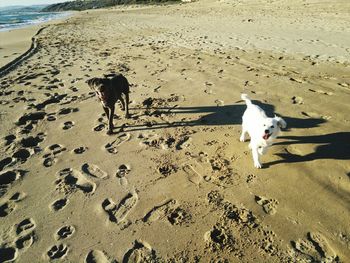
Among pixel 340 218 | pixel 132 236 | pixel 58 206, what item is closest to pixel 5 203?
pixel 58 206

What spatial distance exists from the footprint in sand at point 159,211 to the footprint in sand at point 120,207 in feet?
0.96

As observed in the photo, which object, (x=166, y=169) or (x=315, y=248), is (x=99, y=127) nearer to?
(x=166, y=169)

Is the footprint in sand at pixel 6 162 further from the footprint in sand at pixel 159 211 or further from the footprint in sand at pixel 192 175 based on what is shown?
the footprint in sand at pixel 192 175

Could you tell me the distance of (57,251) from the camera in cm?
362

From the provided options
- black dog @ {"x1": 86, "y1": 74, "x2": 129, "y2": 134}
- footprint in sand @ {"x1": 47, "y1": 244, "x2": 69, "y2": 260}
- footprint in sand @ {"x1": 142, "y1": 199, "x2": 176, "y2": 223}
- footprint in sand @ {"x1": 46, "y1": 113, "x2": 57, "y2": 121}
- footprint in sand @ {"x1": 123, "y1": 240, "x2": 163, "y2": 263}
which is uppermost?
black dog @ {"x1": 86, "y1": 74, "x2": 129, "y2": 134}

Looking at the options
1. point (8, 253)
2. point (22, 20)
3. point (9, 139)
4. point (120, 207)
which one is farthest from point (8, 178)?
point (22, 20)

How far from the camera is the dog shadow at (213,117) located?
596 cm

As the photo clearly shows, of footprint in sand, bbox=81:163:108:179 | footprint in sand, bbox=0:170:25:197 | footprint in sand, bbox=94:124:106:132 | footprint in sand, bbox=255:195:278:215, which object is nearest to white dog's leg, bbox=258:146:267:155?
footprint in sand, bbox=255:195:278:215

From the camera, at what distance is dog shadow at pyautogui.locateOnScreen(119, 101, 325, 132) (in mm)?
5965

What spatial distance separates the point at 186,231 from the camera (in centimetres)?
377

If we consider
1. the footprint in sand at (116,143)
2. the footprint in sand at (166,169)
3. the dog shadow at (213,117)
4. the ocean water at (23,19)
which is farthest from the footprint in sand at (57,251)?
the ocean water at (23,19)

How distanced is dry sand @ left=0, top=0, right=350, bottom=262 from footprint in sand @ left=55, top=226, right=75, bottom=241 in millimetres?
17

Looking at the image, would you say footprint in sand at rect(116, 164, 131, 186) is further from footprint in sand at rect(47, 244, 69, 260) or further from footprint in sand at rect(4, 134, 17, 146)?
footprint in sand at rect(4, 134, 17, 146)

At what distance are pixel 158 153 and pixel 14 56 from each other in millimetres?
11591
